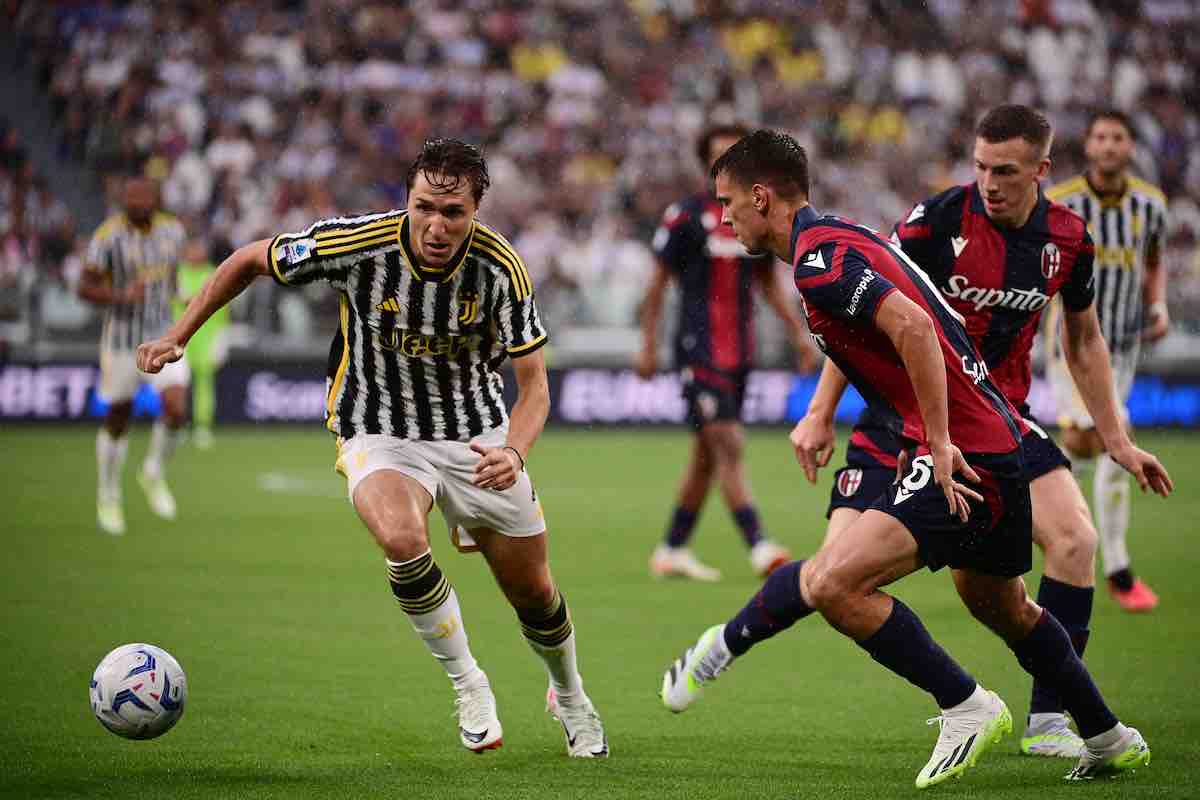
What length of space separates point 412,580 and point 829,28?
23030 mm

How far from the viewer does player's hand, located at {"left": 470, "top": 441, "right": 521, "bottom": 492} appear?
499cm

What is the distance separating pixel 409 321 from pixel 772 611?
1.49m

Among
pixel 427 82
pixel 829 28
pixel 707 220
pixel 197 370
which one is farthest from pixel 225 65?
pixel 707 220

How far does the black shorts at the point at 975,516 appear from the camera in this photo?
15.4 feet

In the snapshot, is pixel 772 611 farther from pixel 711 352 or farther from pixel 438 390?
pixel 711 352

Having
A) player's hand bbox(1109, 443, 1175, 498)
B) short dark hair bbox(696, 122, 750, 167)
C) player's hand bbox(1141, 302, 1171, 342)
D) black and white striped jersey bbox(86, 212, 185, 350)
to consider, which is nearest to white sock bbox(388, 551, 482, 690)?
player's hand bbox(1109, 443, 1175, 498)

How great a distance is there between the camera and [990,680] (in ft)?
22.3

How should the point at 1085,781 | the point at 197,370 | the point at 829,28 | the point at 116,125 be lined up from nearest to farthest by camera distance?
the point at 1085,781 → the point at 197,370 → the point at 116,125 → the point at 829,28

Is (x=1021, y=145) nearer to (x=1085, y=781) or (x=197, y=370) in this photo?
(x=1085, y=781)

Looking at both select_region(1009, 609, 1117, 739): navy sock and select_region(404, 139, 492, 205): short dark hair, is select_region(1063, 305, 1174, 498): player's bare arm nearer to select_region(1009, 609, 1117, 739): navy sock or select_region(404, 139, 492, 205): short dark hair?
select_region(1009, 609, 1117, 739): navy sock

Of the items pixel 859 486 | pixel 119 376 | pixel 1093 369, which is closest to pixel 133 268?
pixel 119 376

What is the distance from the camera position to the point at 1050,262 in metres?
5.60

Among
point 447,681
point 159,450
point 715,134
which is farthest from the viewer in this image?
point 159,450

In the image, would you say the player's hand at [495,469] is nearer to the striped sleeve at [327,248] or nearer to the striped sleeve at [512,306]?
the striped sleeve at [512,306]
